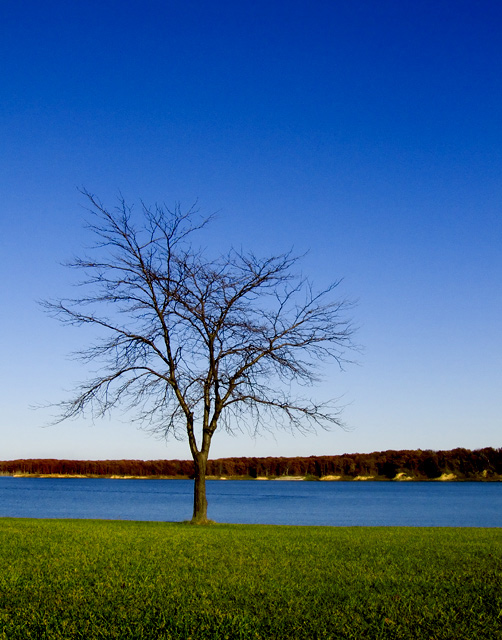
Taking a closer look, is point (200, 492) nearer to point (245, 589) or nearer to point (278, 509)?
point (245, 589)

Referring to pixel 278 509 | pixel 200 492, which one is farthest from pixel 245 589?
pixel 278 509

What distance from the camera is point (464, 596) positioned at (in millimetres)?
7312

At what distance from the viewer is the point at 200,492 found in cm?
2012

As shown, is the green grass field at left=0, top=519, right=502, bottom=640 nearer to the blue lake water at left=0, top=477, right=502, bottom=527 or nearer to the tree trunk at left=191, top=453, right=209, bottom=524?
the tree trunk at left=191, top=453, right=209, bottom=524

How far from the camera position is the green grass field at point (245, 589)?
5.87 meters

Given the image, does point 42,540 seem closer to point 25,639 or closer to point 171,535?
point 171,535

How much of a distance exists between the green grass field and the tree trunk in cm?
741

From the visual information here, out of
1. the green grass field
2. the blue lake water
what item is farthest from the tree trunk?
the blue lake water

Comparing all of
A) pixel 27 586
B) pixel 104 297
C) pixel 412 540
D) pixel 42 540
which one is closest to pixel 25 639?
pixel 27 586

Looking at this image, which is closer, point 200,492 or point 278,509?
point 200,492

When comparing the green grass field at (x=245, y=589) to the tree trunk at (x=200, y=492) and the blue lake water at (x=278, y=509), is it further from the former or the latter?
the blue lake water at (x=278, y=509)

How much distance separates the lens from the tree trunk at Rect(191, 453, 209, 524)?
65.0ft

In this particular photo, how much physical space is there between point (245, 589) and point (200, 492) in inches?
509

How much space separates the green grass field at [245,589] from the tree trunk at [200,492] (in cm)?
741
